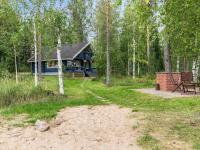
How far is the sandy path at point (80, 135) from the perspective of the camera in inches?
299

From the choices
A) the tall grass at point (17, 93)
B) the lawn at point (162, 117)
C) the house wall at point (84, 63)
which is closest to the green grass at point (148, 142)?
the lawn at point (162, 117)

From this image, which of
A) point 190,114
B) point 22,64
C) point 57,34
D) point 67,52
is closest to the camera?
point 190,114

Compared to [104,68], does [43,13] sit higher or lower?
higher

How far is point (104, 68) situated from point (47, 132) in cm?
2987

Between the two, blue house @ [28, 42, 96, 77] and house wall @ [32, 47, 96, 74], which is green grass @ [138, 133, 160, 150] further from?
house wall @ [32, 47, 96, 74]

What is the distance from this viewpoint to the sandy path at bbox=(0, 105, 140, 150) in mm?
7605

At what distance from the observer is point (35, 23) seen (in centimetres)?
1911

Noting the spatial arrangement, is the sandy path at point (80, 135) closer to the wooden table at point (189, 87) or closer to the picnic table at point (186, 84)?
the wooden table at point (189, 87)

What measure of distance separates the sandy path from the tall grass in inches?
189

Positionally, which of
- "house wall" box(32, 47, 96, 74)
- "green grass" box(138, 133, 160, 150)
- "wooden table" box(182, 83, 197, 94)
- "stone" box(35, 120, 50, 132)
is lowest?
"green grass" box(138, 133, 160, 150)

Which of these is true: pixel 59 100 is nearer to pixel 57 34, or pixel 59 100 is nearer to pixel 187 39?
pixel 57 34

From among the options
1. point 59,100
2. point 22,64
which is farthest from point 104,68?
point 59,100

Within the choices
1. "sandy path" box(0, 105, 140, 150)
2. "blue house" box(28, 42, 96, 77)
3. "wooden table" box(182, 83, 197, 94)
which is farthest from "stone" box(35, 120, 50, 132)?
"blue house" box(28, 42, 96, 77)

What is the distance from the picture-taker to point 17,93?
15258 millimetres
